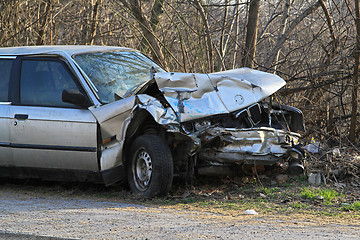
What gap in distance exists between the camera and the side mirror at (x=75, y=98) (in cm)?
640

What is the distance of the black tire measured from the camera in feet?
19.4

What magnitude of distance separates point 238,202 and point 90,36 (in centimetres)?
856

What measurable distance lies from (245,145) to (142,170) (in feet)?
3.99

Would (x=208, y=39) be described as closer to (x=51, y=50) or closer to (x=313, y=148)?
(x=313, y=148)

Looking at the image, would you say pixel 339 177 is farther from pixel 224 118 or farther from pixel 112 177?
pixel 112 177

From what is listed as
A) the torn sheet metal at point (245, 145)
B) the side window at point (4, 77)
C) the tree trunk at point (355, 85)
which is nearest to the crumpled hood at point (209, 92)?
the torn sheet metal at point (245, 145)

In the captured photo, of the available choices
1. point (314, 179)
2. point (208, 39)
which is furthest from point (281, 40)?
point (314, 179)

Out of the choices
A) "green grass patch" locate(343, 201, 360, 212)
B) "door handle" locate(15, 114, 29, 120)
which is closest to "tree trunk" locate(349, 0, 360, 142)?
"green grass patch" locate(343, 201, 360, 212)

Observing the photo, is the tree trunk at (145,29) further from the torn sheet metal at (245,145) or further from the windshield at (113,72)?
the torn sheet metal at (245,145)

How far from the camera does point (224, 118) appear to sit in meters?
6.34

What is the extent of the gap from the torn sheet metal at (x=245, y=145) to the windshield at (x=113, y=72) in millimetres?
1300

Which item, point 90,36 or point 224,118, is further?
point 90,36

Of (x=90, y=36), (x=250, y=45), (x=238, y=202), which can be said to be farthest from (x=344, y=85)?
(x=90, y=36)

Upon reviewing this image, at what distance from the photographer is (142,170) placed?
6246mm
